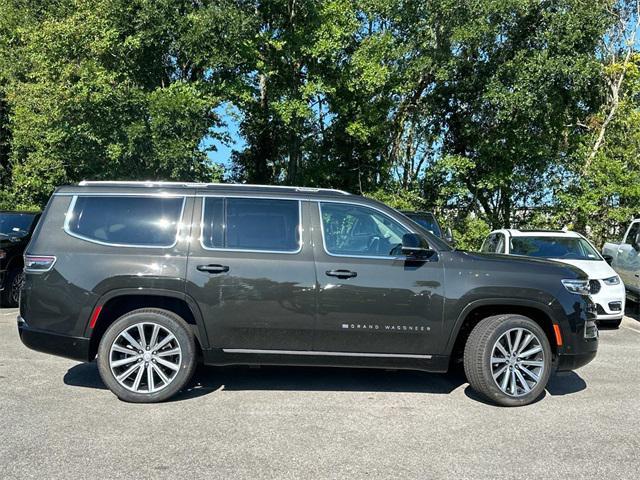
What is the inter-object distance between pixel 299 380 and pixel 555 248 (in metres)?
6.38

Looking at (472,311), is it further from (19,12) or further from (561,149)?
(19,12)

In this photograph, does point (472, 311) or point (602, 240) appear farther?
point (602, 240)

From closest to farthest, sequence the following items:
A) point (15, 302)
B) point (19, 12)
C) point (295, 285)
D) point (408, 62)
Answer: point (295, 285) → point (15, 302) → point (408, 62) → point (19, 12)

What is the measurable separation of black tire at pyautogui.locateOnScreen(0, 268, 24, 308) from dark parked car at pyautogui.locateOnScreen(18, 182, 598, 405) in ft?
16.8

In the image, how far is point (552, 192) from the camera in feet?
61.5

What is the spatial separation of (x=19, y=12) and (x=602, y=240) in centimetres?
2236

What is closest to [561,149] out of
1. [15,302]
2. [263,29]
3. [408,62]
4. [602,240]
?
[602,240]

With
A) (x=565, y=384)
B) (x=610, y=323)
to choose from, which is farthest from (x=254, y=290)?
(x=610, y=323)

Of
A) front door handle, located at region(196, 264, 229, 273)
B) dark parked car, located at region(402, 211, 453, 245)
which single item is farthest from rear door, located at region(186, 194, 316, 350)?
dark parked car, located at region(402, 211, 453, 245)

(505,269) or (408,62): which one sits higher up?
(408,62)

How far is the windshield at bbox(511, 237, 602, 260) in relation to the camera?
10.1 m

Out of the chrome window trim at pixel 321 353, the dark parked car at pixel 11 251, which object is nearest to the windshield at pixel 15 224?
the dark parked car at pixel 11 251

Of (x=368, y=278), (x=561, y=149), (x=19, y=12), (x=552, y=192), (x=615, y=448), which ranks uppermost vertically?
(x=19, y=12)

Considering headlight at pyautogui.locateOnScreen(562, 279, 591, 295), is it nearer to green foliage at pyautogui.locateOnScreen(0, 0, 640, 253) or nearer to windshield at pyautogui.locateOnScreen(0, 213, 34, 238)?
windshield at pyautogui.locateOnScreen(0, 213, 34, 238)
